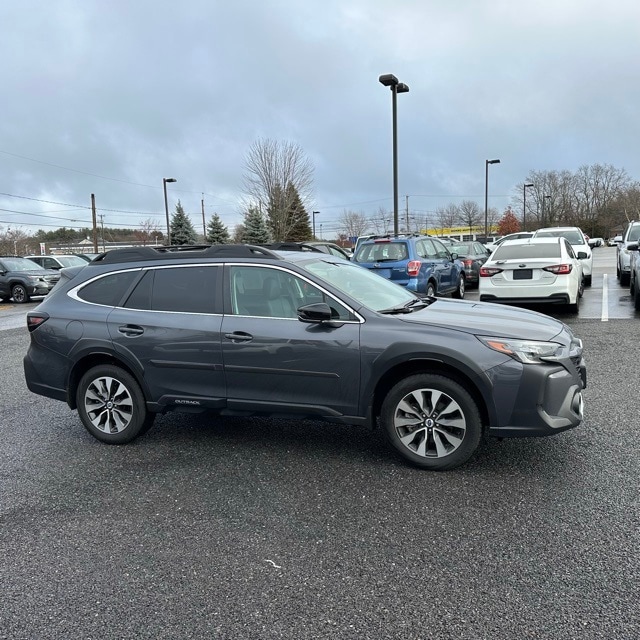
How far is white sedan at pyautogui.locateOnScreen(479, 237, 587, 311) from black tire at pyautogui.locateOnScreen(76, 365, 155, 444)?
7564mm

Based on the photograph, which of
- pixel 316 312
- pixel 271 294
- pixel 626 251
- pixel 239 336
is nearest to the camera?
pixel 316 312

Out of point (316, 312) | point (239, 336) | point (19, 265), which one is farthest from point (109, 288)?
point (19, 265)

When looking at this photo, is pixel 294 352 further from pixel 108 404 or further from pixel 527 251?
pixel 527 251

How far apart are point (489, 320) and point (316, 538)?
6.88ft

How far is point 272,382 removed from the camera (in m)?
4.42

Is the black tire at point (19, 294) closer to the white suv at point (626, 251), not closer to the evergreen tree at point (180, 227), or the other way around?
the white suv at point (626, 251)

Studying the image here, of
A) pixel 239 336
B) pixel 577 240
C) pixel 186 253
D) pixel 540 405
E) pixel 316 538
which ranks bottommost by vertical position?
pixel 316 538

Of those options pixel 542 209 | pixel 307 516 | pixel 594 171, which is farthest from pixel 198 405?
pixel 594 171

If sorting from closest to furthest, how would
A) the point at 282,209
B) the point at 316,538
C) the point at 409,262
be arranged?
the point at 316,538, the point at 409,262, the point at 282,209

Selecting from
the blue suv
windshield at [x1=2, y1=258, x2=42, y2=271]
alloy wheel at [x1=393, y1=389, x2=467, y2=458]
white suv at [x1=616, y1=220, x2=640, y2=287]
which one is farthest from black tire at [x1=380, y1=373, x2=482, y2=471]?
windshield at [x1=2, y1=258, x2=42, y2=271]

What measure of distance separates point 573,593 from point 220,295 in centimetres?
321

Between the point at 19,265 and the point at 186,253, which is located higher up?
the point at 19,265

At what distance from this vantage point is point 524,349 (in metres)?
3.94

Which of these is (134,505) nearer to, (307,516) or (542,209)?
(307,516)
